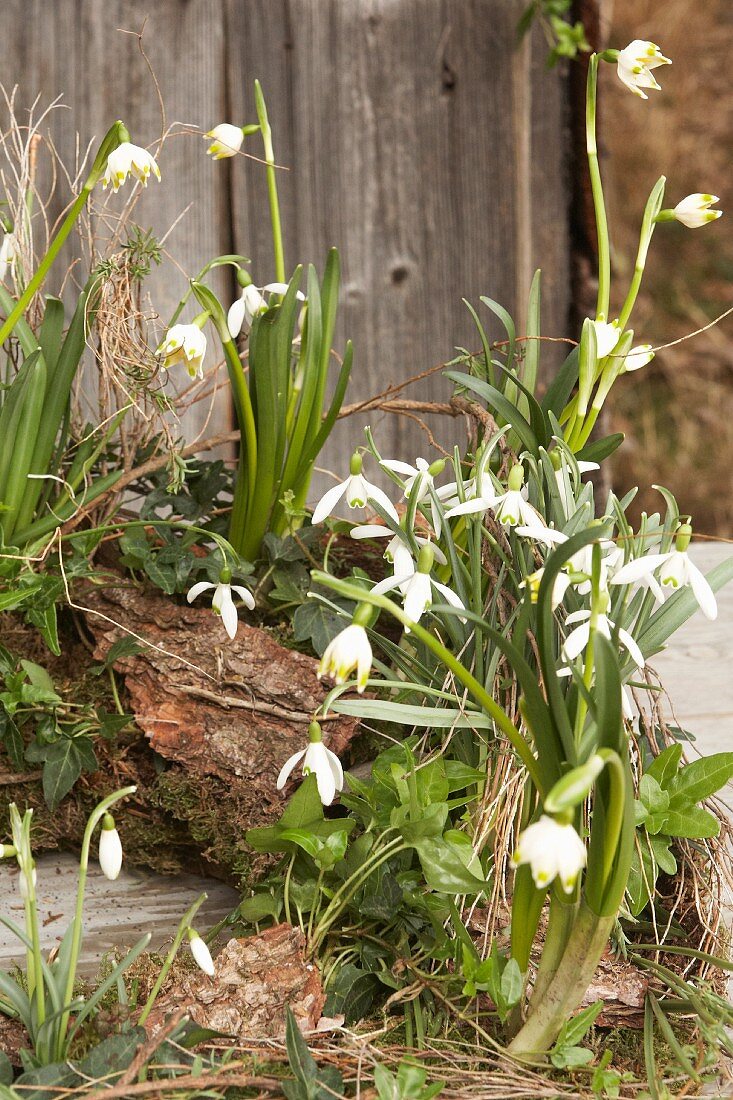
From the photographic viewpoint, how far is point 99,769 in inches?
43.3

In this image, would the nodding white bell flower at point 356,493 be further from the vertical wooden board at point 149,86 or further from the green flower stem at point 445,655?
the vertical wooden board at point 149,86

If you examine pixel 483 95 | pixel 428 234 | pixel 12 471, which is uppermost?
pixel 483 95

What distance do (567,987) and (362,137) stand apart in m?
1.80

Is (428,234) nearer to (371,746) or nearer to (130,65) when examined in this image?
(130,65)

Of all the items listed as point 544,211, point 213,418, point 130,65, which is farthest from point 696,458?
point 130,65

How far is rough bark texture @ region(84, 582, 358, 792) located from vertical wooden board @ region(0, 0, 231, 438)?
2.40 feet

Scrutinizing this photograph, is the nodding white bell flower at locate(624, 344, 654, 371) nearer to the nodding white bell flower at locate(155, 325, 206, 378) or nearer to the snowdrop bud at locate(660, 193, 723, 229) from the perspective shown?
the snowdrop bud at locate(660, 193, 723, 229)

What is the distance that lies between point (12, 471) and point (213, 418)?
965 millimetres

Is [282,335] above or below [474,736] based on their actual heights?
above

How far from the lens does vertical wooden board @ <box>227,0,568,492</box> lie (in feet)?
6.59

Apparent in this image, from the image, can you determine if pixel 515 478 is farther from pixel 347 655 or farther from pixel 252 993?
pixel 252 993

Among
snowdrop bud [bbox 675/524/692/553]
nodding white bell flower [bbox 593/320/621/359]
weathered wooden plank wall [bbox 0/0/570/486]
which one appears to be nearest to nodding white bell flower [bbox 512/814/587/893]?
snowdrop bud [bbox 675/524/692/553]

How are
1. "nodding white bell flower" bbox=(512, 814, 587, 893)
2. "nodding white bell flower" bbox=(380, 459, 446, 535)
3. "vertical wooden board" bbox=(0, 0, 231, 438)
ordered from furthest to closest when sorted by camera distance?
"vertical wooden board" bbox=(0, 0, 231, 438) < "nodding white bell flower" bbox=(380, 459, 446, 535) < "nodding white bell flower" bbox=(512, 814, 587, 893)

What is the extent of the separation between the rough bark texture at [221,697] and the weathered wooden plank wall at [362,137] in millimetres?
1005
